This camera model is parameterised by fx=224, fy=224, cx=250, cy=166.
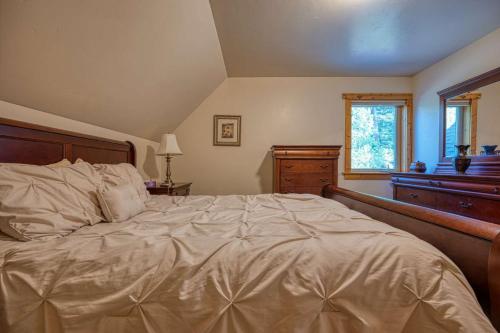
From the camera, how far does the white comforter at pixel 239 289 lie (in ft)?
2.24

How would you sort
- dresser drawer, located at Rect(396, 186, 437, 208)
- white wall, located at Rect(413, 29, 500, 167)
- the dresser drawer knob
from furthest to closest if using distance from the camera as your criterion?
white wall, located at Rect(413, 29, 500, 167) → dresser drawer, located at Rect(396, 186, 437, 208) → the dresser drawer knob

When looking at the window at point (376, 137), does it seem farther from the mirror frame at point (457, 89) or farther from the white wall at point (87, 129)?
the white wall at point (87, 129)

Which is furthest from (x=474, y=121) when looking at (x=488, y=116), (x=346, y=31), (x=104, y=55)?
(x=104, y=55)

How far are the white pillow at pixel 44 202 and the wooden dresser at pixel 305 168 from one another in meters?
2.06

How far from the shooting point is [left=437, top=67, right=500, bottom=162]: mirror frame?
7.36 ft

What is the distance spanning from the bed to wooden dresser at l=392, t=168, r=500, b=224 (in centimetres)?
129

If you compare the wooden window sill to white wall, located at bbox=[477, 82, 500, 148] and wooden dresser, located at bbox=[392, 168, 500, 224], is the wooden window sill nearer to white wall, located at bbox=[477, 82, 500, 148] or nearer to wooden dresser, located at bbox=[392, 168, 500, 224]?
wooden dresser, located at bbox=[392, 168, 500, 224]

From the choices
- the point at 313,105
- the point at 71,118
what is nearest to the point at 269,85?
the point at 313,105

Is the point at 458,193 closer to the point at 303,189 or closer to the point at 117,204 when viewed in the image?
the point at 303,189

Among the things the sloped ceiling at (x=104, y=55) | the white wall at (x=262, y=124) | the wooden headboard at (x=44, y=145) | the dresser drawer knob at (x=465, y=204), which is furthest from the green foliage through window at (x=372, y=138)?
the wooden headboard at (x=44, y=145)

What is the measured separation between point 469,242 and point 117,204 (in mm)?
1563

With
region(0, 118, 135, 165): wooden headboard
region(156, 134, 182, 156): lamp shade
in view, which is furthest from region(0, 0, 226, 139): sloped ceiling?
region(156, 134, 182, 156): lamp shade

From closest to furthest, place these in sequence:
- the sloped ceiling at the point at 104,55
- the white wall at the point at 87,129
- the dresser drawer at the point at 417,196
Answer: the sloped ceiling at the point at 104,55 < the white wall at the point at 87,129 < the dresser drawer at the point at 417,196

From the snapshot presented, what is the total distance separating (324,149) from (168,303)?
8.47 feet
